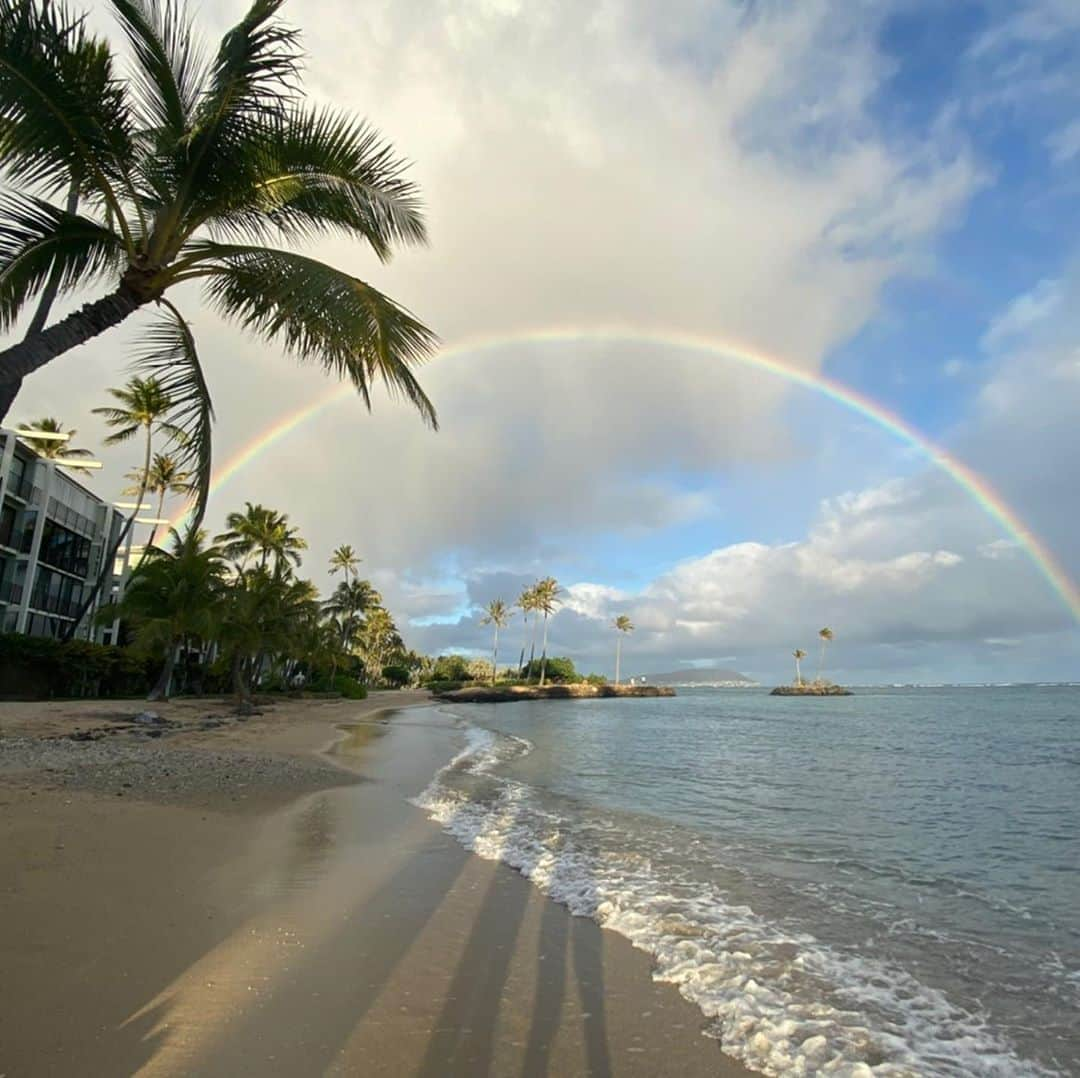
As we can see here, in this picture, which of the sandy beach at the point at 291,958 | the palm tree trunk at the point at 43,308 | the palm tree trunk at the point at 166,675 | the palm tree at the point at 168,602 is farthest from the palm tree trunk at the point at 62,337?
the palm tree trunk at the point at 166,675

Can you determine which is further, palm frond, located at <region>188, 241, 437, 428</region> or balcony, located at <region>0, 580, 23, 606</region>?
balcony, located at <region>0, 580, 23, 606</region>

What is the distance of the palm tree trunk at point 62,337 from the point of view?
4.90m

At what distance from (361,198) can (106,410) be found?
36.2 meters

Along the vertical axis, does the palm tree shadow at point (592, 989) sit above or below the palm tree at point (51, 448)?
below

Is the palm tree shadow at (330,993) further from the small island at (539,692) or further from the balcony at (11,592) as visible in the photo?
the small island at (539,692)

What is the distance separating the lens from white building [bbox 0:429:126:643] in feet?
116

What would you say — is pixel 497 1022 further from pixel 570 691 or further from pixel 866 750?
pixel 570 691

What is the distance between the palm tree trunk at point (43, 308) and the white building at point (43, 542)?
32428 millimetres

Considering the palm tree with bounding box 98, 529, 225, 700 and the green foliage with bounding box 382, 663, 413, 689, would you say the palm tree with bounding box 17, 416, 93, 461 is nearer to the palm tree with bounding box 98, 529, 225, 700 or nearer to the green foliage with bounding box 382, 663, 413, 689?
the palm tree with bounding box 98, 529, 225, 700

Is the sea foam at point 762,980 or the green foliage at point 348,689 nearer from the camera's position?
the sea foam at point 762,980

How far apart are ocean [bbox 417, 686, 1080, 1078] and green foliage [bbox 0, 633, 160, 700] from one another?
72.4ft

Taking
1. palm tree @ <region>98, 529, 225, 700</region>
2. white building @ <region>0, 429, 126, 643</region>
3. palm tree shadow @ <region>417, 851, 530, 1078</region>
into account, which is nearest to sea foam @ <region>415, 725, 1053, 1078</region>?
palm tree shadow @ <region>417, 851, 530, 1078</region>

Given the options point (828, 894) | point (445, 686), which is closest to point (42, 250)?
point (828, 894)

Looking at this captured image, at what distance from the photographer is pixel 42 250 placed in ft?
18.1
